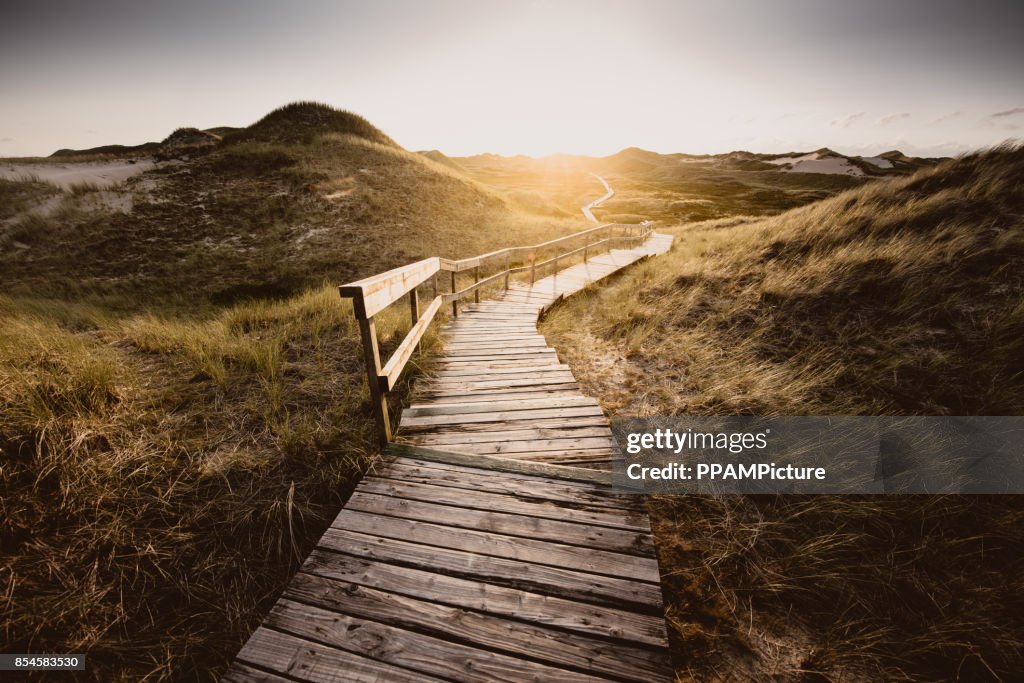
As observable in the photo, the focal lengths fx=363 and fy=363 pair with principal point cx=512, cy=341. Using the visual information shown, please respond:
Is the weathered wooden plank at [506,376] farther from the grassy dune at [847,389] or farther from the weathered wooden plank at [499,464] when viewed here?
the weathered wooden plank at [499,464]

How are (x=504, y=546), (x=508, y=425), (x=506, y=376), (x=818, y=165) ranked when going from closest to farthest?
(x=504, y=546)
(x=508, y=425)
(x=506, y=376)
(x=818, y=165)

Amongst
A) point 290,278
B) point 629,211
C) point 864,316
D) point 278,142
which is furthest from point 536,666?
point 629,211

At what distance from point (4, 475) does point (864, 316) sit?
8262 mm

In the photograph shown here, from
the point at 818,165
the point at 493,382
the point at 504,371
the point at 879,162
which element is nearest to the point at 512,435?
the point at 493,382

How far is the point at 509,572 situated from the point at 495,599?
0.17 m

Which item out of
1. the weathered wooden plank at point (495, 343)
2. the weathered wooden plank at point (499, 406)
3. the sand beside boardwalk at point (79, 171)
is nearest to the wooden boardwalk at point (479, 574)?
the weathered wooden plank at point (499, 406)

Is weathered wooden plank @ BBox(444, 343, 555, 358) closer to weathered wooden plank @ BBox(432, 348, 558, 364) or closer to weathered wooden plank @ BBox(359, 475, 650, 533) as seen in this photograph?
weathered wooden plank @ BBox(432, 348, 558, 364)

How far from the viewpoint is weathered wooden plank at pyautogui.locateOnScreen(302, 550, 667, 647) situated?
72.0 inches

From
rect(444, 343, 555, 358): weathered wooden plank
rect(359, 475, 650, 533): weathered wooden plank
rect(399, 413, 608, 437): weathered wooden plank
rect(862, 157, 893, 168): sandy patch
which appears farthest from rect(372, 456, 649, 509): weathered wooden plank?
rect(862, 157, 893, 168): sandy patch

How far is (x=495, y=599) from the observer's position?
194 cm

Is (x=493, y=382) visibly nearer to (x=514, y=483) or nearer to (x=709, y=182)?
(x=514, y=483)

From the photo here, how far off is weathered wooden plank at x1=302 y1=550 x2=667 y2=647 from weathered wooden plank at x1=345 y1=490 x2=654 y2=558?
35cm

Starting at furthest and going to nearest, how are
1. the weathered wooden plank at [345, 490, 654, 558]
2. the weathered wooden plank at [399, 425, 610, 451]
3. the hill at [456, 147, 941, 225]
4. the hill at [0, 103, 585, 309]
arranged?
the hill at [456, 147, 941, 225], the hill at [0, 103, 585, 309], the weathered wooden plank at [399, 425, 610, 451], the weathered wooden plank at [345, 490, 654, 558]

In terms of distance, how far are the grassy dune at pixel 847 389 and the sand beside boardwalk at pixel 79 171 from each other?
28556mm
